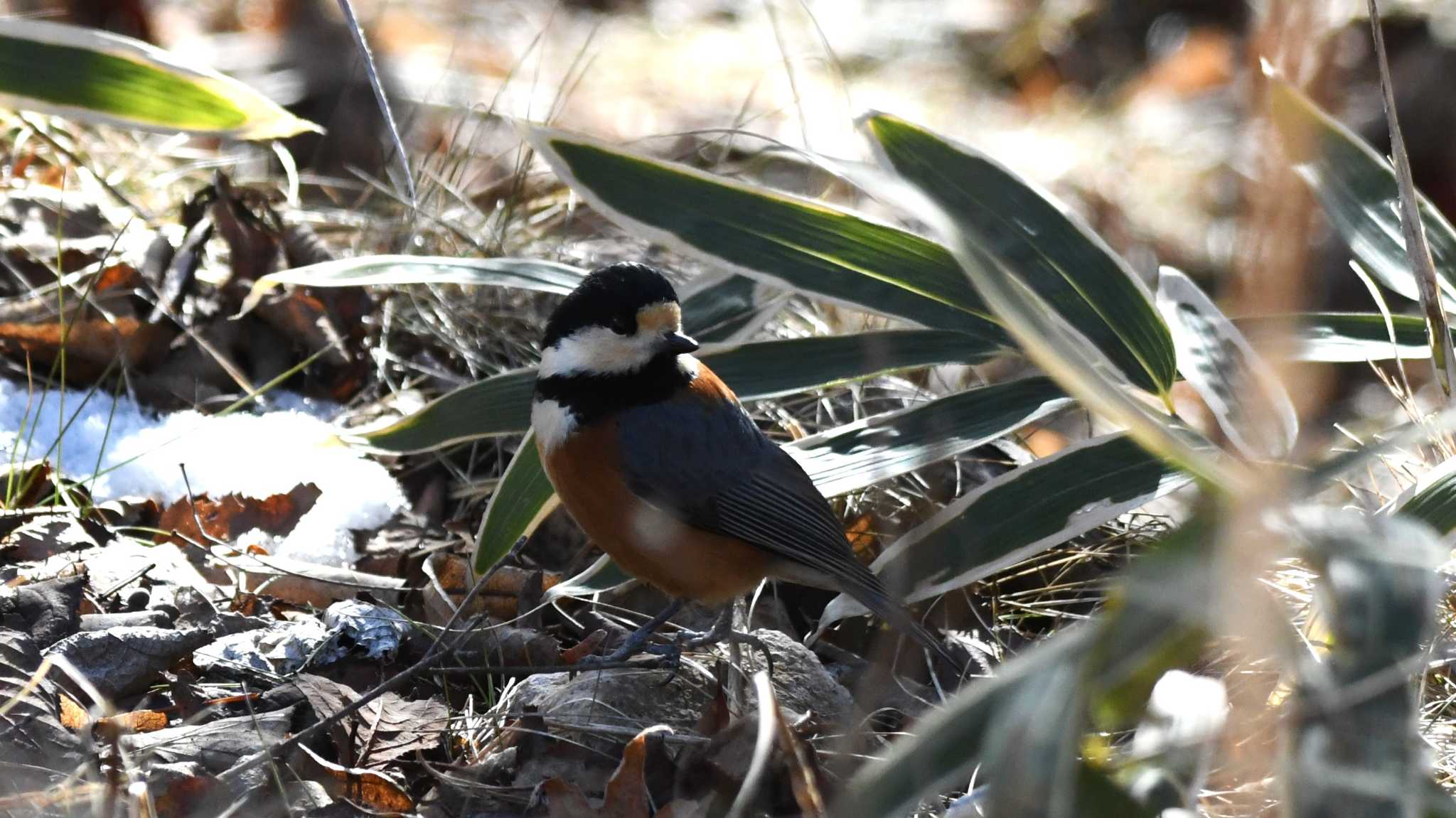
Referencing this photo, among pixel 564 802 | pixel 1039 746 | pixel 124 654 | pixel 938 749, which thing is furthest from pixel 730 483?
A: pixel 1039 746

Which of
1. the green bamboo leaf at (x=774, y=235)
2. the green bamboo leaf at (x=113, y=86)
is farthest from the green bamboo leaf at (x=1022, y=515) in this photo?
the green bamboo leaf at (x=113, y=86)

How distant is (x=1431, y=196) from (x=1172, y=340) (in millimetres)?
4937

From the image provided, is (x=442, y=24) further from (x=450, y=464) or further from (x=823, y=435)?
(x=823, y=435)

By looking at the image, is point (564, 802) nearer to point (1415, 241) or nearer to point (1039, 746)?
point (1039, 746)

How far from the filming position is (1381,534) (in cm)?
150

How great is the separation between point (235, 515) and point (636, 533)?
Answer: 1026 millimetres

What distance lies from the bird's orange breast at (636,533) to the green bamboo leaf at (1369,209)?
1.63m

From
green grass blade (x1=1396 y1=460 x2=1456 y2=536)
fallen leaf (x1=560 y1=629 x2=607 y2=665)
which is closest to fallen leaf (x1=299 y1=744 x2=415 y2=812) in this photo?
fallen leaf (x1=560 y1=629 x2=607 y2=665)

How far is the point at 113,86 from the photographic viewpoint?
2.74m

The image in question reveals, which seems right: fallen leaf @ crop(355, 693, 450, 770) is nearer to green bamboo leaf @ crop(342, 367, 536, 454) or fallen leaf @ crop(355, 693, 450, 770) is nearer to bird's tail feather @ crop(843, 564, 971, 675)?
green bamboo leaf @ crop(342, 367, 536, 454)

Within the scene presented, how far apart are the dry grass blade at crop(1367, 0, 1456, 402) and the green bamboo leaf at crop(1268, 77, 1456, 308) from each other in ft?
1.67

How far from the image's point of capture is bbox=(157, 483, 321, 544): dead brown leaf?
311 centimetres

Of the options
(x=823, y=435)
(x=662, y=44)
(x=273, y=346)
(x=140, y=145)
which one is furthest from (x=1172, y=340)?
(x=662, y=44)

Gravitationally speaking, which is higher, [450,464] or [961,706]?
[961,706]
